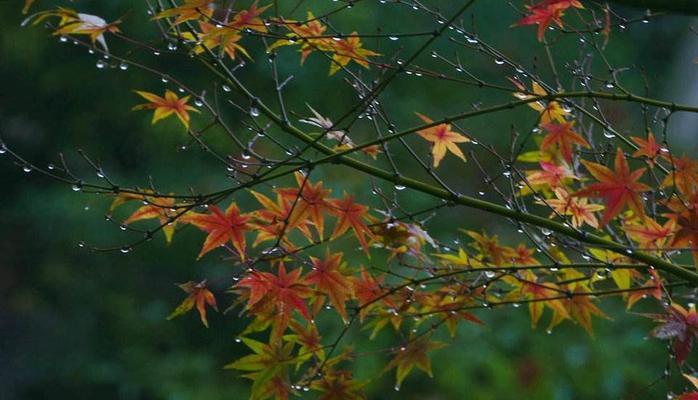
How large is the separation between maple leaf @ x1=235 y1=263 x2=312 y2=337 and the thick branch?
1.80 ft

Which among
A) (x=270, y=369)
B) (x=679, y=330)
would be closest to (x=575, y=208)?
(x=679, y=330)

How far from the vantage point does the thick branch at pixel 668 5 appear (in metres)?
0.91

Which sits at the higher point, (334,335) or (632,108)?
(632,108)

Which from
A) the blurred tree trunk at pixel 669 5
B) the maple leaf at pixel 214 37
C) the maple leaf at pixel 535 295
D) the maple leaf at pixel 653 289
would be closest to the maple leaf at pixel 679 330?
the maple leaf at pixel 653 289

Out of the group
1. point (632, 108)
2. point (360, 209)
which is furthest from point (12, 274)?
point (360, 209)

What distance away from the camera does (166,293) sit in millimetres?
3764

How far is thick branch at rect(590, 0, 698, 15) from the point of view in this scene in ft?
2.99

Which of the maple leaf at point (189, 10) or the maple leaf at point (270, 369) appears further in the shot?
the maple leaf at point (270, 369)

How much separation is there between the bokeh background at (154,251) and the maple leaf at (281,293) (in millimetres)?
1842

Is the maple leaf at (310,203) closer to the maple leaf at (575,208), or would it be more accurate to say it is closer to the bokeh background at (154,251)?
the maple leaf at (575,208)

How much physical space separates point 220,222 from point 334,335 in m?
1.86

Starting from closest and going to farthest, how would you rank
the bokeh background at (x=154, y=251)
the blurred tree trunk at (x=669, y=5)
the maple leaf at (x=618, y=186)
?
the blurred tree trunk at (x=669, y=5) → the maple leaf at (x=618, y=186) → the bokeh background at (x=154, y=251)

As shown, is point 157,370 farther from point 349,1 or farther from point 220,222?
point 349,1

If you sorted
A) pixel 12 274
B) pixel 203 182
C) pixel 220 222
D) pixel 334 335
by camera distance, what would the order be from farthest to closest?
pixel 12 274 → pixel 203 182 → pixel 334 335 → pixel 220 222
